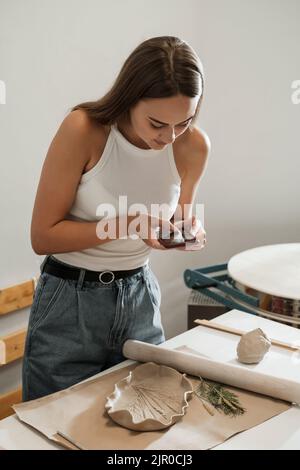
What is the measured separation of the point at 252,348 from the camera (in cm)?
132

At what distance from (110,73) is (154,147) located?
4.05 ft

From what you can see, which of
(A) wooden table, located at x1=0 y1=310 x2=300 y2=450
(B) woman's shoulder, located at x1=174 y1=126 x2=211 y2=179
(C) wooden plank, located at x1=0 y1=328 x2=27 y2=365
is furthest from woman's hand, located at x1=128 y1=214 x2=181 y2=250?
(C) wooden plank, located at x1=0 y1=328 x2=27 y2=365

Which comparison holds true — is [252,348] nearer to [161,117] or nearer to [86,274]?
[86,274]

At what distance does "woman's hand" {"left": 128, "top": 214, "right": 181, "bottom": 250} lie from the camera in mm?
1213

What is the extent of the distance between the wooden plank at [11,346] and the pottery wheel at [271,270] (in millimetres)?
862

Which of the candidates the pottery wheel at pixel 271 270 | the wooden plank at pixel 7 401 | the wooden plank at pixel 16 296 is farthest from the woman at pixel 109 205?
the wooden plank at pixel 7 401

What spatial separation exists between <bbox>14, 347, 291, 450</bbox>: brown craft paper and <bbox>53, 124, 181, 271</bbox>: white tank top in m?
0.30

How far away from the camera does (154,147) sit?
4.02 ft

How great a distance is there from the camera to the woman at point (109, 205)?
1164 mm

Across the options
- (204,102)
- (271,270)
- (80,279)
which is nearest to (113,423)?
(80,279)

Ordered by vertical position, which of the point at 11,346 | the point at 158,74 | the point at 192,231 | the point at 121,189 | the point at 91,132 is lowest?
the point at 11,346

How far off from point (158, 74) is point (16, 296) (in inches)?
50.9

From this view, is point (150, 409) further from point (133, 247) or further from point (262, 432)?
point (133, 247)

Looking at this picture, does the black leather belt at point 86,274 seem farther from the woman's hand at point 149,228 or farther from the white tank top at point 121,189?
the woman's hand at point 149,228
